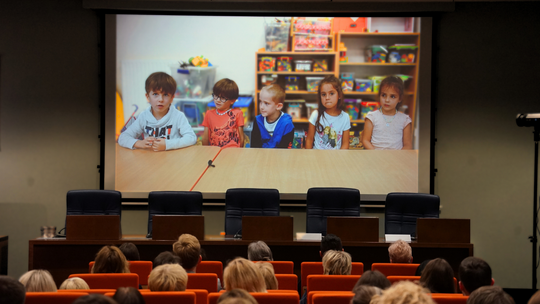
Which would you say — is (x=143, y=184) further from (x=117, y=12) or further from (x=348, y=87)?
(x=348, y=87)

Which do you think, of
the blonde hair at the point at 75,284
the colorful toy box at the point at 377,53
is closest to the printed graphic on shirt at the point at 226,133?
the colorful toy box at the point at 377,53

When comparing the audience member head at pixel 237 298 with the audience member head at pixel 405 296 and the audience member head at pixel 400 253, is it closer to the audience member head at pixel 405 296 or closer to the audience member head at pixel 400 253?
the audience member head at pixel 405 296

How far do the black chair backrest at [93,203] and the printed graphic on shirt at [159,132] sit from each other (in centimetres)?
111

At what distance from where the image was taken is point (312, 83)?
20.0 feet

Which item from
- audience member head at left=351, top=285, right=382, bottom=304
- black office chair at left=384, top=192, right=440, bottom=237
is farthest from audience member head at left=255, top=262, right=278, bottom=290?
black office chair at left=384, top=192, right=440, bottom=237

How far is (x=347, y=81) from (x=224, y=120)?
1.62 m

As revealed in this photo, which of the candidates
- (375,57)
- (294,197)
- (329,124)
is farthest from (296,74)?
(294,197)

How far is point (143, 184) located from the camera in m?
6.09

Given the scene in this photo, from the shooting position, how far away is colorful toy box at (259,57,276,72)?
6.07 m

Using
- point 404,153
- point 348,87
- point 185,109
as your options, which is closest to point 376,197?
point 404,153

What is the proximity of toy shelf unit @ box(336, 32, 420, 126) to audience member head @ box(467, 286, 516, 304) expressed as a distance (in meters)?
4.20

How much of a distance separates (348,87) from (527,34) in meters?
2.33

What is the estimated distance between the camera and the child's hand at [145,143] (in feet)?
20.1

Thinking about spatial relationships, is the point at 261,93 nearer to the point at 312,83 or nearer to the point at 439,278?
the point at 312,83
